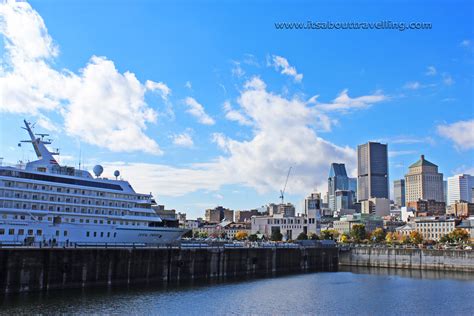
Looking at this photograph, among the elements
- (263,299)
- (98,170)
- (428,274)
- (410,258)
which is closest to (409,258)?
(410,258)

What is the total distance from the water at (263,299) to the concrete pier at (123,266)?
7.98 ft

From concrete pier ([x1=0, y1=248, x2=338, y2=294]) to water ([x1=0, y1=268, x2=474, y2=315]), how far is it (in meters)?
2.43

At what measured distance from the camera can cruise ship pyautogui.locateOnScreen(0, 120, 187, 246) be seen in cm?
7381

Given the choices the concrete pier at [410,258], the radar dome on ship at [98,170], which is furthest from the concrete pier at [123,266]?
the concrete pier at [410,258]

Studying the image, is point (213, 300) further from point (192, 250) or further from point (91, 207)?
point (91, 207)

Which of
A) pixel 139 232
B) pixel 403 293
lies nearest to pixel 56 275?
pixel 139 232

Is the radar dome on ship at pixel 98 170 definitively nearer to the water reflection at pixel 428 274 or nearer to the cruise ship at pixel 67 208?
the cruise ship at pixel 67 208

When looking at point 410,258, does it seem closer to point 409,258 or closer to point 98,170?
point 409,258

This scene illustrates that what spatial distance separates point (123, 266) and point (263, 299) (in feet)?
66.8

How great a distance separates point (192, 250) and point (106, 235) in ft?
48.1

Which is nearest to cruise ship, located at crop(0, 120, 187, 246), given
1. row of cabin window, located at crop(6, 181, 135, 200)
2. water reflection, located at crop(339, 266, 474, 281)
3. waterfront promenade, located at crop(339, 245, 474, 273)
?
row of cabin window, located at crop(6, 181, 135, 200)

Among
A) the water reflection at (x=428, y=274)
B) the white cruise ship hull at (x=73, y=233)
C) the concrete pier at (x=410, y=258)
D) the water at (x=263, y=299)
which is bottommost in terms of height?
the water at (x=263, y=299)

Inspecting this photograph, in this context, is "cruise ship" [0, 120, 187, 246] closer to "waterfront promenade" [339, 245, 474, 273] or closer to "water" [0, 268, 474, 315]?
"water" [0, 268, 474, 315]

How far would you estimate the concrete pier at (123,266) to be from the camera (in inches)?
2366
